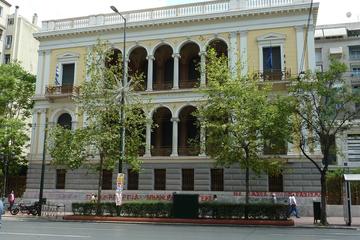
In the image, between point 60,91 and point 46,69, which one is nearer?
point 60,91

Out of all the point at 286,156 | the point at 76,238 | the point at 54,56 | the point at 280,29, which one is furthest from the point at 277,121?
the point at 54,56

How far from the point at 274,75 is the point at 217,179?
29.4ft

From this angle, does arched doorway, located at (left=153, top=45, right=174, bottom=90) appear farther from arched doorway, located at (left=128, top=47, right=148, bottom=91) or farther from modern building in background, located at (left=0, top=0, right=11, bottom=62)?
modern building in background, located at (left=0, top=0, right=11, bottom=62)

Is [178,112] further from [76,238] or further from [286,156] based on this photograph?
[76,238]

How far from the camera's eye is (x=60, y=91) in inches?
1491

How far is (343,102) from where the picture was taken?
80.2ft

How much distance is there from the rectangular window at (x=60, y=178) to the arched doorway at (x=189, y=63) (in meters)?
12.4

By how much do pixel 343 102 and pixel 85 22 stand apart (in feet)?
78.8

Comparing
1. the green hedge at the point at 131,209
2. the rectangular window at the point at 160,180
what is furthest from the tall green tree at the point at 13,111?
Result: the green hedge at the point at 131,209

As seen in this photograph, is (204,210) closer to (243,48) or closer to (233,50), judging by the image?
(233,50)

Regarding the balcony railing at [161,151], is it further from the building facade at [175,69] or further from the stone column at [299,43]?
the stone column at [299,43]

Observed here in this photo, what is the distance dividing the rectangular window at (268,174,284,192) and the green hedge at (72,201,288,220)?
7600 mm

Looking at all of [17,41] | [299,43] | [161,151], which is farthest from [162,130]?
[17,41]

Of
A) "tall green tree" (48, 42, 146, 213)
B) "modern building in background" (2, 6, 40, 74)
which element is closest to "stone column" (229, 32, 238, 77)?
"tall green tree" (48, 42, 146, 213)
